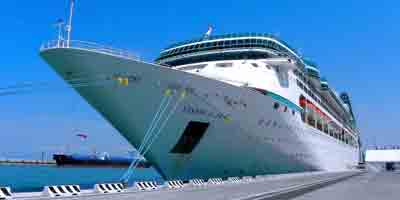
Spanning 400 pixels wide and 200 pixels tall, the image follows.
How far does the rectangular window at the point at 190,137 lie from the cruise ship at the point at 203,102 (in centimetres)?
6

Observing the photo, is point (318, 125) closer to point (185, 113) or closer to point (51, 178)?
point (185, 113)

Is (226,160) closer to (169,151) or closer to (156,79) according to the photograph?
(169,151)

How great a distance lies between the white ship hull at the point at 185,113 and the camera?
19.5 m

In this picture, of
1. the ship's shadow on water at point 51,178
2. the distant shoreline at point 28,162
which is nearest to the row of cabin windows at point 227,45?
the ship's shadow on water at point 51,178

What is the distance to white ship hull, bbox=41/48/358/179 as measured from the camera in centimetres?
1945

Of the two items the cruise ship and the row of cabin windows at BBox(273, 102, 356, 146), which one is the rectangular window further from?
the row of cabin windows at BBox(273, 102, 356, 146)

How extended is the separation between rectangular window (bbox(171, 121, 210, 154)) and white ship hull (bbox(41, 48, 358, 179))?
26 cm

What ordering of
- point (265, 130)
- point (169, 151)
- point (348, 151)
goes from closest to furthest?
point (169, 151) → point (265, 130) → point (348, 151)

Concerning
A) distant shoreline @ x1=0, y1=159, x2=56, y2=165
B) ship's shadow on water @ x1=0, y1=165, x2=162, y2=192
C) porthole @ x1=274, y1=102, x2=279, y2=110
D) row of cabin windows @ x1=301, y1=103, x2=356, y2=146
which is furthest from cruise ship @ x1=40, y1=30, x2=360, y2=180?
distant shoreline @ x1=0, y1=159, x2=56, y2=165

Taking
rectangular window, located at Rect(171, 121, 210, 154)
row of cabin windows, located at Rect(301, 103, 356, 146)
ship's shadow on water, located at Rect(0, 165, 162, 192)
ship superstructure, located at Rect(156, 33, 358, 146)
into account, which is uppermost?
ship superstructure, located at Rect(156, 33, 358, 146)

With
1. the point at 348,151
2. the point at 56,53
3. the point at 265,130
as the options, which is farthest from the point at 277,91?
the point at 348,151

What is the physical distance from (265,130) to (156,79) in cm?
949

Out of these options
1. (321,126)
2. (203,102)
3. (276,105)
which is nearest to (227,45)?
(276,105)

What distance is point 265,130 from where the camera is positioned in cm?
2628
